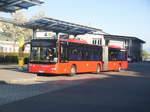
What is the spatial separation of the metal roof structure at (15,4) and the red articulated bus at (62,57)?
259 cm

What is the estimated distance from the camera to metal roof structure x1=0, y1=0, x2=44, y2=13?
20047 mm

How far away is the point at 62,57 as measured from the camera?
20688 mm

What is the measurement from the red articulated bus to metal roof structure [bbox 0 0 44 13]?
259cm

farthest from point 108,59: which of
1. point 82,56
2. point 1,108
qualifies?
point 1,108

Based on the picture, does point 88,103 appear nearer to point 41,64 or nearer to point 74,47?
Result: point 41,64

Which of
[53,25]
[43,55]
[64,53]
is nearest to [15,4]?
[43,55]

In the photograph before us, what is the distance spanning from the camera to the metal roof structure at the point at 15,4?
789 inches

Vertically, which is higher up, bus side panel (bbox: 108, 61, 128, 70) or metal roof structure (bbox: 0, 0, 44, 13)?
metal roof structure (bbox: 0, 0, 44, 13)

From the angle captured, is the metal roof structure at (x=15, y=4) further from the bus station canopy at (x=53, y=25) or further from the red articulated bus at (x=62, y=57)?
the bus station canopy at (x=53, y=25)

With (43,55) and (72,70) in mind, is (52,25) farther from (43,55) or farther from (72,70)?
(43,55)

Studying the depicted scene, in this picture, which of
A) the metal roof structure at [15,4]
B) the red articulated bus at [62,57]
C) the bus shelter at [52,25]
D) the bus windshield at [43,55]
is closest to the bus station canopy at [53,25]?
the bus shelter at [52,25]

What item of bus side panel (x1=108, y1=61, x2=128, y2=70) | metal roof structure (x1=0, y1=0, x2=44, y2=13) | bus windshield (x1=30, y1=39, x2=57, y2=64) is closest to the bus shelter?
bus side panel (x1=108, y1=61, x2=128, y2=70)

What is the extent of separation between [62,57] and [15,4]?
489 centimetres

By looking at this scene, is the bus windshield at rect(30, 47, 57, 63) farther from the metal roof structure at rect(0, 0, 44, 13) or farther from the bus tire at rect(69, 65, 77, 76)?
the metal roof structure at rect(0, 0, 44, 13)
